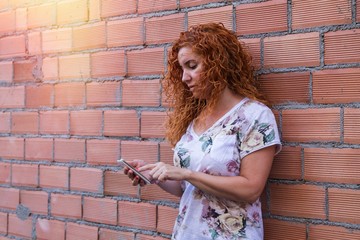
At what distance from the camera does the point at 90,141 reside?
303 cm

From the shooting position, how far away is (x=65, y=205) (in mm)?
3154

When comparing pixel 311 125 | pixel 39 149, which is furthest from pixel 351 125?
pixel 39 149

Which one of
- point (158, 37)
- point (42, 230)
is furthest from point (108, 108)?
point (42, 230)

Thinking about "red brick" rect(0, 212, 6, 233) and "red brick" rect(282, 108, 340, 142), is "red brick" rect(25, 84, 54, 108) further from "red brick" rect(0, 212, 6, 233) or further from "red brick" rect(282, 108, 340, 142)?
"red brick" rect(282, 108, 340, 142)

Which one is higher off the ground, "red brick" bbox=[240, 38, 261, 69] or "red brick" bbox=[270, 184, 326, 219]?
"red brick" bbox=[240, 38, 261, 69]

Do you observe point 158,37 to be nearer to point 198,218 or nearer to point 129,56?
point 129,56

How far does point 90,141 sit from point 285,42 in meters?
1.39

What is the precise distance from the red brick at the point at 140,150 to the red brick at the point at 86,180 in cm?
24

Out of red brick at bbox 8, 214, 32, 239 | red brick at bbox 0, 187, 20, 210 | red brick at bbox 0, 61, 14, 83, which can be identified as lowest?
red brick at bbox 8, 214, 32, 239

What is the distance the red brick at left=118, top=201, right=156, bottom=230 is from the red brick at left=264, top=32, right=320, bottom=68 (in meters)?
1.09

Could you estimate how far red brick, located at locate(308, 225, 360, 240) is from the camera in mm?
2139

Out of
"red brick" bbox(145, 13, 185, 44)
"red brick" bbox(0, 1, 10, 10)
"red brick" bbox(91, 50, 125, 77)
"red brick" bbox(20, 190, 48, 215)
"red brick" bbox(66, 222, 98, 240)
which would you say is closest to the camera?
"red brick" bbox(145, 13, 185, 44)

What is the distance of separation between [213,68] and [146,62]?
0.74 meters

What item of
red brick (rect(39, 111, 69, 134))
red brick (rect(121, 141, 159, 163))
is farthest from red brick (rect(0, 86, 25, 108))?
red brick (rect(121, 141, 159, 163))
